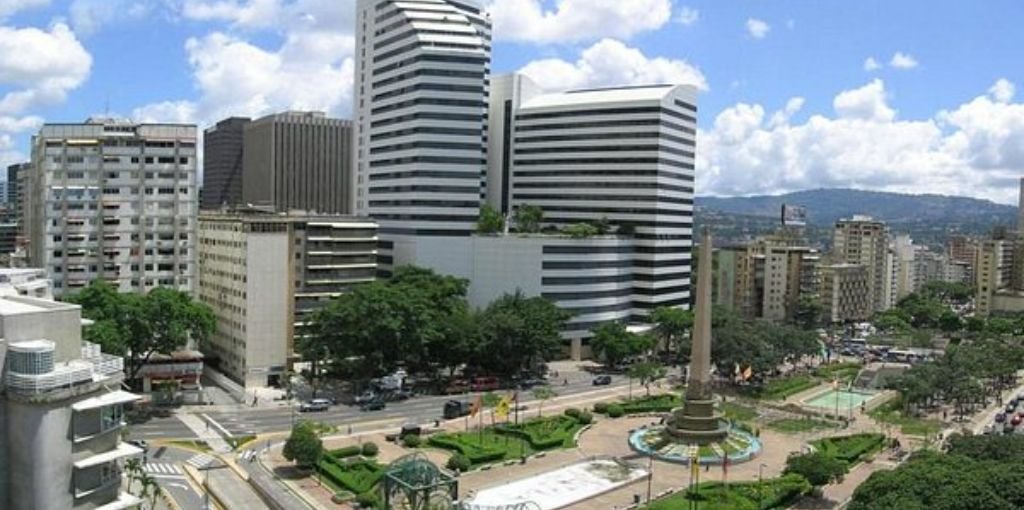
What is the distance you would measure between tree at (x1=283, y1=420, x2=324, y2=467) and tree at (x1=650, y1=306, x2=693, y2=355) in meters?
61.9

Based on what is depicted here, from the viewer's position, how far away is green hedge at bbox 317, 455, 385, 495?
59.0 metres

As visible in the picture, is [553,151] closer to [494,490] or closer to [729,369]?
[729,369]

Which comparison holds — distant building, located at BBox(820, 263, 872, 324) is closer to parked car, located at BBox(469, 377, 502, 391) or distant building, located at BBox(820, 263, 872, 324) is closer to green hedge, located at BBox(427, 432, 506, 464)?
parked car, located at BBox(469, 377, 502, 391)

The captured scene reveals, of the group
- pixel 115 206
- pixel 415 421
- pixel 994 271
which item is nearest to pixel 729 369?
pixel 415 421

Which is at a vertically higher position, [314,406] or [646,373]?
[646,373]

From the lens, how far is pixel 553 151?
135 metres

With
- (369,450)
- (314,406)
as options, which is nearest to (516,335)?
(314,406)

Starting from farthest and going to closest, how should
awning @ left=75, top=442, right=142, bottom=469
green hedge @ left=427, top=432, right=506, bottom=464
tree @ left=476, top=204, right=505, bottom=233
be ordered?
tree @ left=476, top=204, right=505, bottom=233 → green hedge @ left=427, top=432, right=506, bottom=464 → awning @ left=75, top=442, right=142, bottom=469

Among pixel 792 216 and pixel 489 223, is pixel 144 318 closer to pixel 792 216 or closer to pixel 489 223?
pixel 489 223

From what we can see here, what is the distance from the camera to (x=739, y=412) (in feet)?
275

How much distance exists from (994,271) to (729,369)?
4359 inches

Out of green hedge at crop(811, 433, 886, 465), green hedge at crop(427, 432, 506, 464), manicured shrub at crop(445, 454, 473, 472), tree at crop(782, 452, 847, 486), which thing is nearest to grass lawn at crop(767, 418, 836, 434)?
green hedge at crop(811, 433, 886, 465)

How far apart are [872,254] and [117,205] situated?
14645cm

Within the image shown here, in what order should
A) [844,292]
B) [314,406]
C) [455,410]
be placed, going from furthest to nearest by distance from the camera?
Answer: 1. [844,292]
2. [314,406]
3. [455,410]
